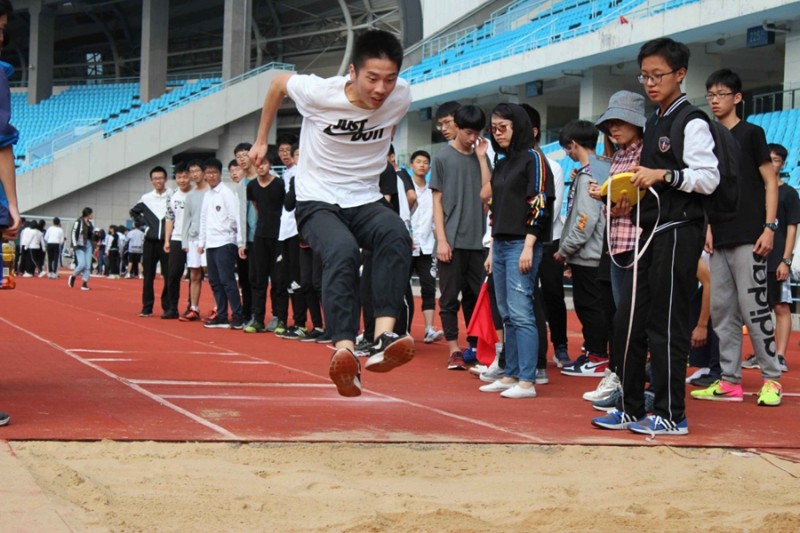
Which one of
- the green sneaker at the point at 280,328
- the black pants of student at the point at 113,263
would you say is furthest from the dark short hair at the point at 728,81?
the black pants of student at the point at 113,263

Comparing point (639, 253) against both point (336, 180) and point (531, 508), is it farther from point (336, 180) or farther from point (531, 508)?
point (531, 508)

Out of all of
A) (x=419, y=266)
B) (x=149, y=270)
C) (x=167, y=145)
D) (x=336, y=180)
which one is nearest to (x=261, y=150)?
(x=336, y=180)

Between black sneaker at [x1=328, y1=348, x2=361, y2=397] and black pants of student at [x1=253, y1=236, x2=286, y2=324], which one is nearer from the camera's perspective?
black sneaker at [x1=328, y1=348, x2=361, y2=397]

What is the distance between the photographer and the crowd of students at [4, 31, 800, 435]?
5691mm

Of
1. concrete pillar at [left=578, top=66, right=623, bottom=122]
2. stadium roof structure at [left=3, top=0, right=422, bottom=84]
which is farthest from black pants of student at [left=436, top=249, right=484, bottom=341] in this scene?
stadium roof structure at [left=3, top=0, right=422, bottom=84]

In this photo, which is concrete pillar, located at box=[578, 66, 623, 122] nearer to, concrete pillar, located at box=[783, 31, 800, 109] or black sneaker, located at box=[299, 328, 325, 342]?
concrete pillar, located at box=[783, 31, 800, 109]

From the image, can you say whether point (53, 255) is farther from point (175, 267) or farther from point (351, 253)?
point (351, 253)

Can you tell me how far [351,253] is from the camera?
568 cm

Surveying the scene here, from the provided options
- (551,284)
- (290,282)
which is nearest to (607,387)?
(551,284)

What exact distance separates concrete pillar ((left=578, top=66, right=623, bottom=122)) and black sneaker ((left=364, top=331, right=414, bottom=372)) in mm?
24195

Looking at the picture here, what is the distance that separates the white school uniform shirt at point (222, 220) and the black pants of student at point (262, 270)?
14.9 inches

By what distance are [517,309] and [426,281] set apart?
13.5 ft

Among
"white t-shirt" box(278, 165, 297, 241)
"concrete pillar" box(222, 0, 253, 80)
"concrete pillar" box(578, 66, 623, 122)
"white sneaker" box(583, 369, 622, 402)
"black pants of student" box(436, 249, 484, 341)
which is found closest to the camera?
"white sneaker" box(583, 369, 622, 402)

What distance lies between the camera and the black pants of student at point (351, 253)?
566 cm
